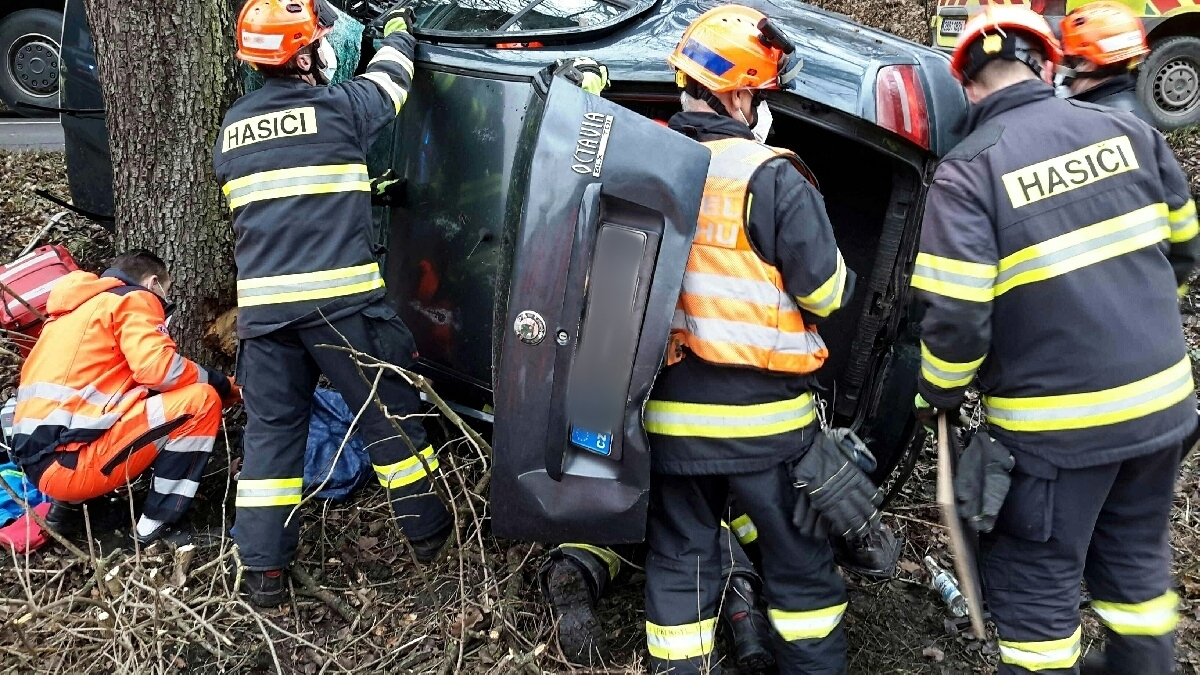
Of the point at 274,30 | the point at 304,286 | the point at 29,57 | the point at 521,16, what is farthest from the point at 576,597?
the point at 29,57

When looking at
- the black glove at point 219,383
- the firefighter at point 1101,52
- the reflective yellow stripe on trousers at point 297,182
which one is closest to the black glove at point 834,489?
the firefighter at point 1101,52

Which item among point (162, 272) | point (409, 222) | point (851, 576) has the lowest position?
point (851, 576)

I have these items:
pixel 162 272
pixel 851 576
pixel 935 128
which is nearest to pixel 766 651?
pixel 851 576

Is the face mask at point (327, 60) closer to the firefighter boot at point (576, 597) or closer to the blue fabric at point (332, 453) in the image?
the blue fabric at point (332, 453)

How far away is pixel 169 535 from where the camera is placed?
12.2 feet

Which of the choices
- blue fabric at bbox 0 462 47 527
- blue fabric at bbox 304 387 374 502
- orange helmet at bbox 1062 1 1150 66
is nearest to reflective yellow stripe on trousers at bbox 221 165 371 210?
blue fabric at bbox 304 387 374 502

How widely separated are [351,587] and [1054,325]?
7.92ft

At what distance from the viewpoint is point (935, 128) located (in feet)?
9.31

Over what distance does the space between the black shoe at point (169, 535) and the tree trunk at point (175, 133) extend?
0.81 m

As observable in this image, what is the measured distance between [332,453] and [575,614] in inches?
54.6

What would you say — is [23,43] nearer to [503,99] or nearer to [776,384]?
[503,99]

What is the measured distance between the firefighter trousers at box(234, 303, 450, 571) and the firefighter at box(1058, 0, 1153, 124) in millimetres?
→ 2308

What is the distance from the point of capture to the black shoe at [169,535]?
12.0 feet

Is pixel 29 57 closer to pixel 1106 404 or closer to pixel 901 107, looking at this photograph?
pixel 901 107
